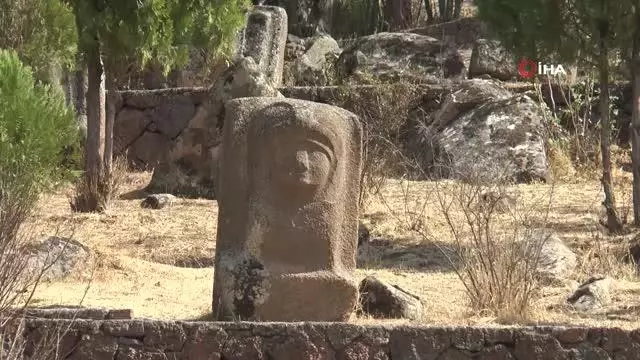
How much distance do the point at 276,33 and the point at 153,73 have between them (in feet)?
6.24

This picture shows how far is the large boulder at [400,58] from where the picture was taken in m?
16.5

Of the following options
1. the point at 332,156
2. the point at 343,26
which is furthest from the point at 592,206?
the point at 343,26

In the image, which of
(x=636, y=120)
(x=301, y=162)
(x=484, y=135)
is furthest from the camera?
(x=484, y=135)

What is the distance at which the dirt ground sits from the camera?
735cm

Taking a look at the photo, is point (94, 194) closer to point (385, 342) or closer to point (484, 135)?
point (484, 135)

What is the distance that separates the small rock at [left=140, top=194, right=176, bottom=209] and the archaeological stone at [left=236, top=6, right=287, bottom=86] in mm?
5785

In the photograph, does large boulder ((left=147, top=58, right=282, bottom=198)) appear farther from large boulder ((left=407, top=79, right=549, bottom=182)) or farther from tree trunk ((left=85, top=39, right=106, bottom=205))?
large boulder ((left=407, top=79, right=549, bottom=182))

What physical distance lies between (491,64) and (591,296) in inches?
415

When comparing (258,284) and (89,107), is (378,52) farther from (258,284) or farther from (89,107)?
(258,284)

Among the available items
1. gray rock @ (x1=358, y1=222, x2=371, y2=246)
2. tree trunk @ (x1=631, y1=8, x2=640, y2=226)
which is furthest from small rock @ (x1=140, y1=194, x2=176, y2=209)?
tree trunk @ (x1=631, y1=8, x2=640, y2=226)

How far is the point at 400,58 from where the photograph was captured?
16906mm

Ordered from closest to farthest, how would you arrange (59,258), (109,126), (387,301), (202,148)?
Answer: (387,301) → (59,258) → (109,126) → (202,148)

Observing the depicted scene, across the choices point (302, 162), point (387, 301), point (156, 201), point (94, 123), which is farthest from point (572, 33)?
point (302, 162)

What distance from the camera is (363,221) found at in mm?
10688
